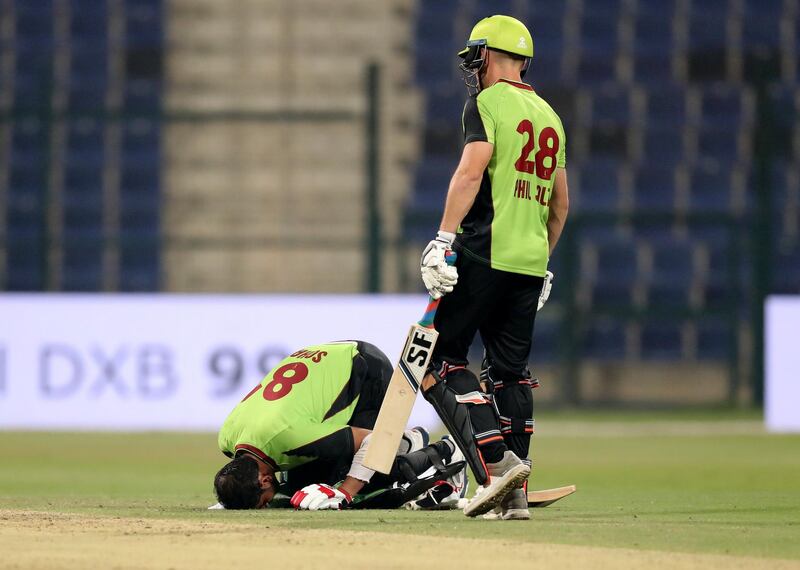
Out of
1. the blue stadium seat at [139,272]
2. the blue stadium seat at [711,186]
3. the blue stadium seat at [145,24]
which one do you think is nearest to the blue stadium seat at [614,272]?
the blue stadium seat at [711,186]

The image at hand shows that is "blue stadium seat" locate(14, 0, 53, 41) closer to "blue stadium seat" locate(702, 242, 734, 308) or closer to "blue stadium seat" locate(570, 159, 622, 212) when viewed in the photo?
"blue stadium seat" locate(570, 159, 622, 212)

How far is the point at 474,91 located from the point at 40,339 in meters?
8.25

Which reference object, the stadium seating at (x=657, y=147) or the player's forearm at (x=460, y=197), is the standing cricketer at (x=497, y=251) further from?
the stadium seating at (x=657, y=147)

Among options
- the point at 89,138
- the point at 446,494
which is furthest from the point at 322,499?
the point at 89,138

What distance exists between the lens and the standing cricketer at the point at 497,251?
6039mm

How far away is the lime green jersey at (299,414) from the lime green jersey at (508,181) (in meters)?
1.05

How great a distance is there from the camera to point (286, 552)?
16.3ft

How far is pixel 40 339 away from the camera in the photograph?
45.5 feet

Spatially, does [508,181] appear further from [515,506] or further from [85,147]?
[85,147]

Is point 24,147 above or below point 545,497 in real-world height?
above

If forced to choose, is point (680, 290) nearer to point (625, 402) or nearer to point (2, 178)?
point (625, 402)

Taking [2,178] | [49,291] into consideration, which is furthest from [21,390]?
[2,178]

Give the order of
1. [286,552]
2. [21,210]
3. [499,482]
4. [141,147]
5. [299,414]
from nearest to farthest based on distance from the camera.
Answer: [286,552], [499,482], [299,414], [21,210], [141,147]

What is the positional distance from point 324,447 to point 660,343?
1087 cm
